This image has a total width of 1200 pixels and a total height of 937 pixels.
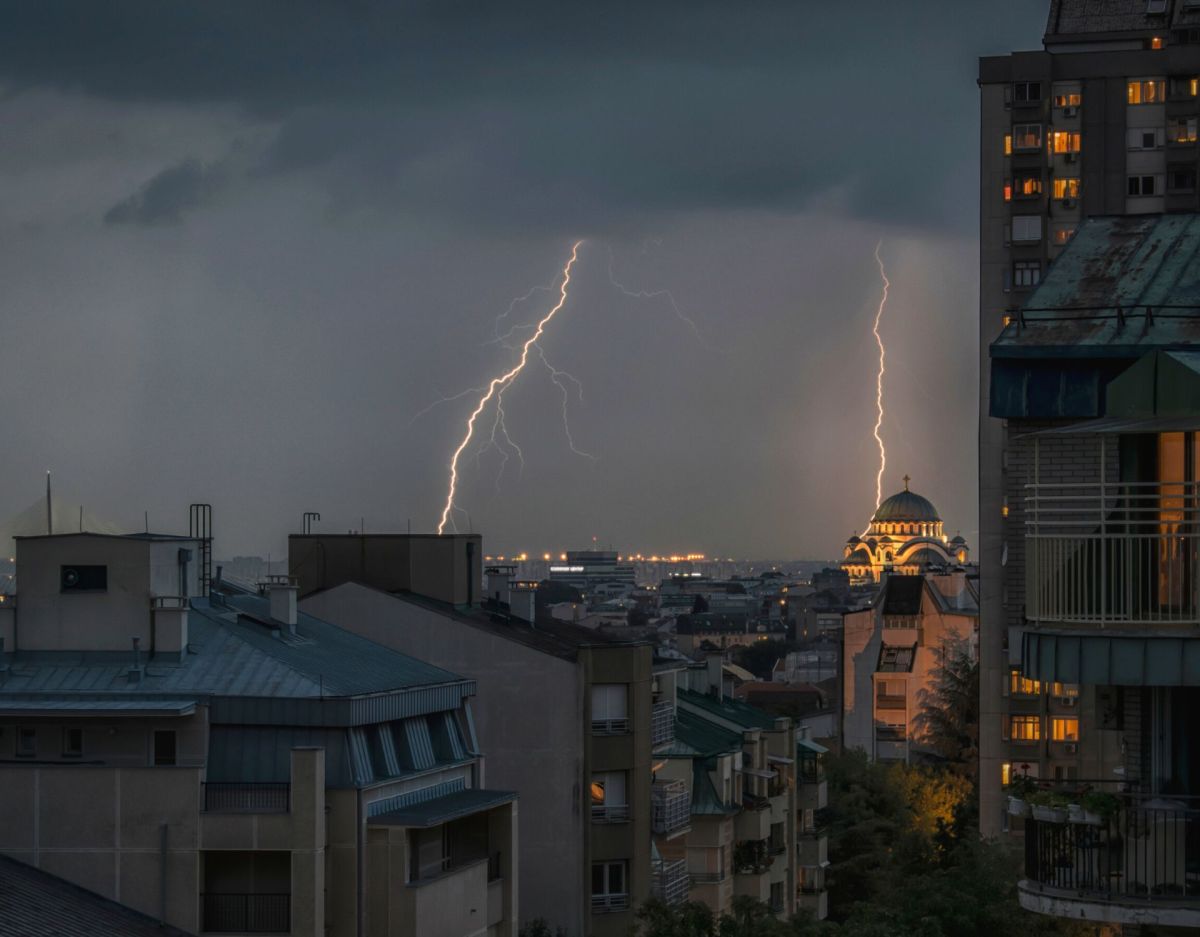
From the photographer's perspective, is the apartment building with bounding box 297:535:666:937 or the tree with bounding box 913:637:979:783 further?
the tree with bounding box 913:637:979:783

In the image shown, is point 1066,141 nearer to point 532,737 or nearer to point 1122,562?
point 532,737

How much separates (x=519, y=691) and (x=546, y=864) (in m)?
3.83

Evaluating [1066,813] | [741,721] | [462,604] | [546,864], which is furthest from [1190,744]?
[741,721]

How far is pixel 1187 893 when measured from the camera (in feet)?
54.5

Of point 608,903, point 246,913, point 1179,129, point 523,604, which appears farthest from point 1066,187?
point 246,913

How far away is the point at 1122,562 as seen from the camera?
55.1 feet

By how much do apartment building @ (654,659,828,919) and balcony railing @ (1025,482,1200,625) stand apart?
1564 inches

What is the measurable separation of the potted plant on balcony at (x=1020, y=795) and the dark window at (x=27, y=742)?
23176 millimetres

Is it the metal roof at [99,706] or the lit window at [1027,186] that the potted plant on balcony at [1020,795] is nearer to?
the metal roof at [99,706]

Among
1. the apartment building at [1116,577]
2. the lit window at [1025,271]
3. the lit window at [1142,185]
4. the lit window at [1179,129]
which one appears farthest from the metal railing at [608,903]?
the lit window at [1179,129]

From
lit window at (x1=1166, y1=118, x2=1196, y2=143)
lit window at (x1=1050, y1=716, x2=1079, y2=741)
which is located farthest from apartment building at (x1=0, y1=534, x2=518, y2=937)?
lit window at (x1=1166, y1=118, x2=1196, y2=143)

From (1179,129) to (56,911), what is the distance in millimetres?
62072

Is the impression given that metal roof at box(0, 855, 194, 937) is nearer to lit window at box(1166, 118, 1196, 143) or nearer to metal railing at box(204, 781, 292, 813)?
metal railing at box(204, 781, 292, 813)

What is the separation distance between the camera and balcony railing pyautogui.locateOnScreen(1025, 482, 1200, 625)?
54.3 feet
